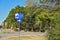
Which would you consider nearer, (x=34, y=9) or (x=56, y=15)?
(x=56, y=15)

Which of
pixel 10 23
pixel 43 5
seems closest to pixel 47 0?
pixel 43 5

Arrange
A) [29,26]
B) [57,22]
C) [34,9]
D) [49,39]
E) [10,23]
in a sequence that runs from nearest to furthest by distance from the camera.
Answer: [57,22]
[49,39]
[34,9]
[29,26]
[10,23]

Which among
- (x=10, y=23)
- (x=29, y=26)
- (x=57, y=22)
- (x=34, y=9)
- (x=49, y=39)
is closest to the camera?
(x=57, y=22)

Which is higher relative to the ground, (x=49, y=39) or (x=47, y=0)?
(x=47, y=0)

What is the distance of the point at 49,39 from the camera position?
2095 cm

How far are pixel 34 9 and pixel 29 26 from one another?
47962 mm

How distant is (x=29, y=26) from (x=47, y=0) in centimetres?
4959

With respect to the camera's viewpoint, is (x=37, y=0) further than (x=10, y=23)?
No

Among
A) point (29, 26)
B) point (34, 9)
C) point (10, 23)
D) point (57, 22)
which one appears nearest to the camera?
point (57, 22)

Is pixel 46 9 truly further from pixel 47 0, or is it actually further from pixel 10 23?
pixel 10 23

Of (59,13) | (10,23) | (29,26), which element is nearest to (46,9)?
(59,13)

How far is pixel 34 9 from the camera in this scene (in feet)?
73.6

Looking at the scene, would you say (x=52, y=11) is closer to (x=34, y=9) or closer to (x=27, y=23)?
(x=34, y=9)

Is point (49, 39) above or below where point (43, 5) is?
below
